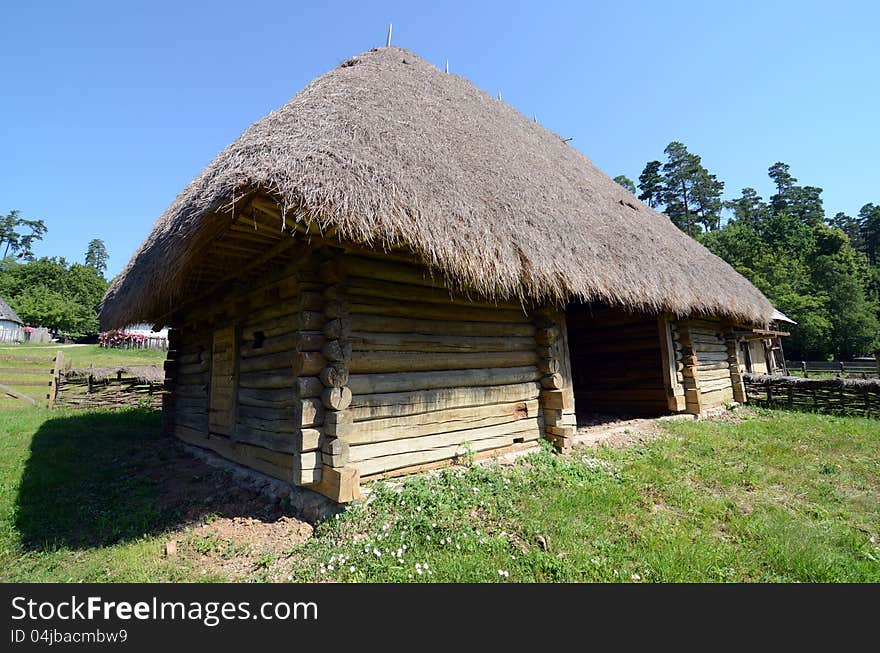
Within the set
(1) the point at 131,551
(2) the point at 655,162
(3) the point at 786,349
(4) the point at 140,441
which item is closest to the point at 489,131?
(1) the point at 131,551

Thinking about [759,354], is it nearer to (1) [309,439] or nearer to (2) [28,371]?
(1) [309,439]

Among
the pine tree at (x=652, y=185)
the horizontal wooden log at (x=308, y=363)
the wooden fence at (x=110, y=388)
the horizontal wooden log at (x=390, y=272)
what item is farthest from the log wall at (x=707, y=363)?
the pine tree at (x=652, y=185)

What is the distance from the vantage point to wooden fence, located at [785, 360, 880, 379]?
68.2 ft

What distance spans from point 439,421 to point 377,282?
168 cm

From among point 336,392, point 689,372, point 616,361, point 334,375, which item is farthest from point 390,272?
point 689,372

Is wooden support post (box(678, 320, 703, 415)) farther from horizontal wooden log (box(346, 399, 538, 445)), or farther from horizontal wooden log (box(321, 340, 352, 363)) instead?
horizontal wooden log (box(321, 340, 352, 363))

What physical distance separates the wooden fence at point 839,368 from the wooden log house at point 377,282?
21.3 metres

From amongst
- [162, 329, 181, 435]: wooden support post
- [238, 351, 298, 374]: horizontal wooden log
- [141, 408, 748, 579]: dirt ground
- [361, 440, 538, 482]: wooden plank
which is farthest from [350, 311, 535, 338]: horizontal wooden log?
[162, 329, 181, 435]: wooden support post

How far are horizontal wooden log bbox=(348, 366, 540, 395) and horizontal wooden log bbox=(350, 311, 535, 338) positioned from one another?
45cm

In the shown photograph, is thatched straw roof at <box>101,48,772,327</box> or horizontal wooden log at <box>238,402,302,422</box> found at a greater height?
thatched straw roof at <box>101,48,772,327</box>

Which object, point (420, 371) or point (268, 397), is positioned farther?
point (268, 397)

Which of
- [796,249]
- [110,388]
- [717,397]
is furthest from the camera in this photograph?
[796,249]

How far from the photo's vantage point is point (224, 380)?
5.77 metres

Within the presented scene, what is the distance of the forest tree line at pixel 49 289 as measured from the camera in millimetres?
35938
